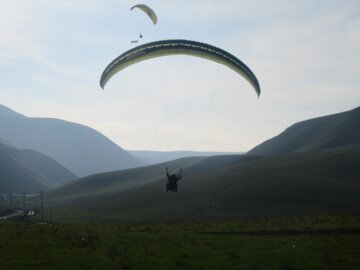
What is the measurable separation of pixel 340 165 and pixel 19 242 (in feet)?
398

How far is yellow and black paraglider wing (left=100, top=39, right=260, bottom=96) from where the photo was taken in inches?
1072

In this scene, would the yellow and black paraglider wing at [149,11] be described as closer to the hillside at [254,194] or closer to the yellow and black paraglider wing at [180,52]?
the yellow and black paraglider wing at [180,52]

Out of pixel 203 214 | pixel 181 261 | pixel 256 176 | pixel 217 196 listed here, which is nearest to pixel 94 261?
pixel 181 261

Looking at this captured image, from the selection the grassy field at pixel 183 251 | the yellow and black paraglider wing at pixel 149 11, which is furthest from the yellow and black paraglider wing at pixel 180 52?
the grassy field at pixel 183 251

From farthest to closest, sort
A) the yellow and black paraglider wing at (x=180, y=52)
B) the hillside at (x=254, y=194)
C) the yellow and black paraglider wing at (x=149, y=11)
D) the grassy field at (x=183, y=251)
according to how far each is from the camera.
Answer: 1. the hillside at (x=254, y=194)
2. the yellow and black paraglider wing at (x=180, y=52)
3. the yellow and black paraglider wing at (x=149, y=11)
4. the grassy field at (x=183, y=251)

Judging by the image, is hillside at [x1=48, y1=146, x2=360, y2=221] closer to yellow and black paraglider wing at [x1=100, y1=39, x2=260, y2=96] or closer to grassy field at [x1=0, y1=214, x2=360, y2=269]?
grassy field at [x1=0, y1=214, x2=360, y2=269]

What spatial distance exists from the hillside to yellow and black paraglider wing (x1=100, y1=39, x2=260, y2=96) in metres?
62.3

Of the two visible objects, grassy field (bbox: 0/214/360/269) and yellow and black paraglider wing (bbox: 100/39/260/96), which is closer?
grassy field (bbox: 0/214/360/269)

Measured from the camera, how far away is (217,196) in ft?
361

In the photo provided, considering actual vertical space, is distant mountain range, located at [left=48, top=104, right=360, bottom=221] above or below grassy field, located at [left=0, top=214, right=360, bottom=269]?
above

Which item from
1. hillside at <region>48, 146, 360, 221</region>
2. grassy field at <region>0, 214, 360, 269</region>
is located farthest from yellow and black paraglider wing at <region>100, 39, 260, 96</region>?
hillside at <region>48, 146, 360, 221</region>

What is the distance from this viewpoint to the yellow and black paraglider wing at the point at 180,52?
27.2 metres

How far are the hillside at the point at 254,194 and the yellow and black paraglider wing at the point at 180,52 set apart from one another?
6232 cm

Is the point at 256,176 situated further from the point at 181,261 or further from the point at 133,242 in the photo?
the point at 181,261
